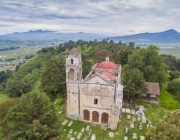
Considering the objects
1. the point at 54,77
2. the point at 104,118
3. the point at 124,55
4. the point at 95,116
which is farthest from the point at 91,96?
the point at 124,55

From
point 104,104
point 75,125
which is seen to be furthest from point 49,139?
point 104,104

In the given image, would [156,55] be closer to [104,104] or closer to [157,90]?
[157,90]

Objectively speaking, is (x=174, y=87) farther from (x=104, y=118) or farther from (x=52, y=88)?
(x=52, y=88)

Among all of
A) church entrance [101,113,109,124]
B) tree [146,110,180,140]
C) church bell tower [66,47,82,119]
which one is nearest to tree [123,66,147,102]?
church entrance [101,113,109,124]

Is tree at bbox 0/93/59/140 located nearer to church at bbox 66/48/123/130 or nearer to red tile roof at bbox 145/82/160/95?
church at bbox 66/48/123/130

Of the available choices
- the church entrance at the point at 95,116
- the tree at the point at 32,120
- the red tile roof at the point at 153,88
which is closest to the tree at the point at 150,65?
the red tile roof at the point at 153,88

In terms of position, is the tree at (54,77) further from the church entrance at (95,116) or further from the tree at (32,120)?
the tree at (32,120)
